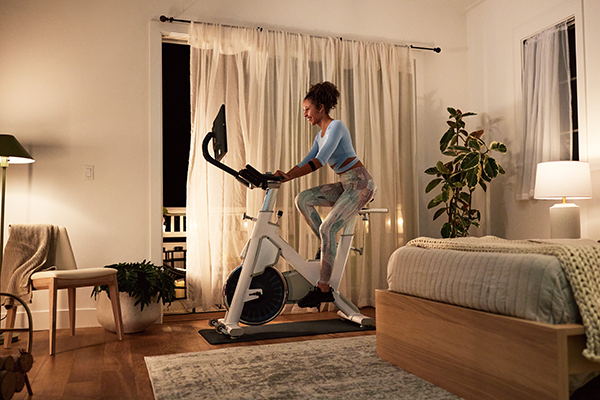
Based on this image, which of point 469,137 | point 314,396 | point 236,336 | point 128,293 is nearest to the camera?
point 314,396

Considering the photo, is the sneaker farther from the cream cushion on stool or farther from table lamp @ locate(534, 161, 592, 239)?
table lamp @ locate(534, 161, 592, 239)

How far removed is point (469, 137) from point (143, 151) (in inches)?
104

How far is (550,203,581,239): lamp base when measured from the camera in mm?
3395

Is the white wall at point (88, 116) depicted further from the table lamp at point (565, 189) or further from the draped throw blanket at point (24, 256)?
the table lamp at point (565, 189)

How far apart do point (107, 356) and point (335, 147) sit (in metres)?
1.77

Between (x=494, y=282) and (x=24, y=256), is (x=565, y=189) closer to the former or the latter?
(x=494, y=282)

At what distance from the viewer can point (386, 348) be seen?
2.35 metres

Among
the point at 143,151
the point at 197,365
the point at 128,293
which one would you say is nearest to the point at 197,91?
the point at 143,151

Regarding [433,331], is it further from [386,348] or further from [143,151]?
[143,151]

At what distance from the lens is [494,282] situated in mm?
1685

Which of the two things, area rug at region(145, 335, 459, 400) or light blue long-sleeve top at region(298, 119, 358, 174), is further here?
light blue long-sleeve top at region(298, 119, 358, 174)

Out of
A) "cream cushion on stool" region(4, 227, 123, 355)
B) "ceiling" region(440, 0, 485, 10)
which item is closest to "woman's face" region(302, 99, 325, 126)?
"cream cushion on stool" region(4, 227, 123, 355)

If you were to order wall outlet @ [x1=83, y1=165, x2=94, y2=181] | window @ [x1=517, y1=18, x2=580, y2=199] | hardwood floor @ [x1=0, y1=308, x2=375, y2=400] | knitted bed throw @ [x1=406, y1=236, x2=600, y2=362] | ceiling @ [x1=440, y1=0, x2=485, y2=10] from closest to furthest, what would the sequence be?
1. knitted bed throw @ [x1=406, y1=236, x2=600, y2=362]
2. hardwood floor @ [x1=0, y1=308, x2=375, y2=400]
3. wall outlet @ [x1=83, y1=165, x2=94, y2=181]
4. window @ [x1=517, y1=18, x2=580, y2=199]
5. ceiling @ [x1=440, y1=0, x2=485, y2=10]

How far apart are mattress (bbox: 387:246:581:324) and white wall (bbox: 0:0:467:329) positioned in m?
2.32
